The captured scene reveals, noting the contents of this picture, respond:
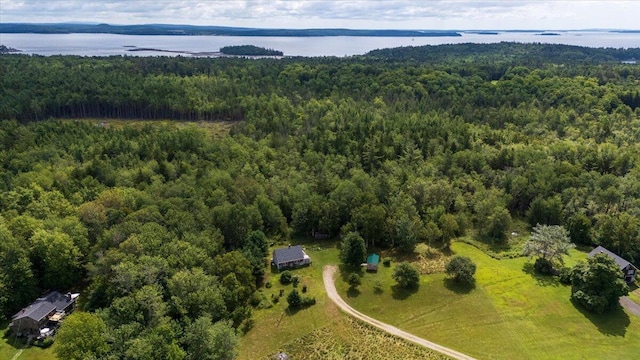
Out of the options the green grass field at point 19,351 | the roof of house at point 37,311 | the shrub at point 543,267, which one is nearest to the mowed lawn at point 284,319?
the green grass field at point 19,351

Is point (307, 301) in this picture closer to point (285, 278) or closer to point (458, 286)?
point (285, 278)

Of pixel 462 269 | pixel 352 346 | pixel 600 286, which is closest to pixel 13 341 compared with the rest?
pixel 352 346

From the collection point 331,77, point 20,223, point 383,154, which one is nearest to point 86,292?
point 20,223

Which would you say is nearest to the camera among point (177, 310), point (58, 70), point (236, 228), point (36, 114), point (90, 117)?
point (177, 310)

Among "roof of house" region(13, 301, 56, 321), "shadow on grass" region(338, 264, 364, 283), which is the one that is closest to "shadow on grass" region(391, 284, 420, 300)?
"shadow on grass" region(338, 264, 364, 283)

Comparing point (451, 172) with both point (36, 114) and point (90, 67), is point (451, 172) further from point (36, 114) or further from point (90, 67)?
point (90, 67)

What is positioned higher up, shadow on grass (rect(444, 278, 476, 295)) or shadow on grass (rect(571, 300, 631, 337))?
shadow on grass (rect(444, 278, 476, 295))

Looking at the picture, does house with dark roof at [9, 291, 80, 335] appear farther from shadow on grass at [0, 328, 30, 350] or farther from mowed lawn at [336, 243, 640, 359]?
mowed lawn at [336, 243, 640, 359]
